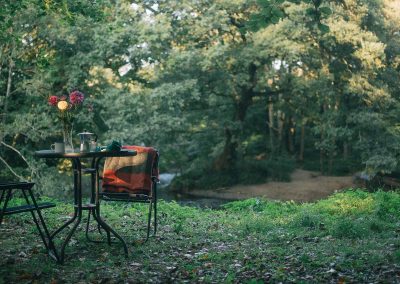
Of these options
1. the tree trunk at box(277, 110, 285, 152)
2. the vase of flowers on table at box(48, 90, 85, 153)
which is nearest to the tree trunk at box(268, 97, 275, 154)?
the tree trunk at box(277, 110, 285, 152)

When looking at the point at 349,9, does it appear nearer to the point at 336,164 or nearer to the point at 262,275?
the point at 336,164

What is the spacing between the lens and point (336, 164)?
92.9ft

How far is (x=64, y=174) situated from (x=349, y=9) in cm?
1216

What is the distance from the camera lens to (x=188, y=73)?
1973cm

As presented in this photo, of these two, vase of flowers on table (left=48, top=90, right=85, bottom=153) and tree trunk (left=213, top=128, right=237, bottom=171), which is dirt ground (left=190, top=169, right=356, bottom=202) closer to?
tree trunk (left=213, top=128, right=237, bottom=171)

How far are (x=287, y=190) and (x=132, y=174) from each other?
17.9 m

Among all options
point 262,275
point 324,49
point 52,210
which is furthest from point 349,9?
point 262,275

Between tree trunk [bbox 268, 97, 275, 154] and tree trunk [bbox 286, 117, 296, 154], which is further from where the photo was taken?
tree trunk [bbox 286, 117, 296, 154]

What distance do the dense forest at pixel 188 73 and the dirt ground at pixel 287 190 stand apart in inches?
32.6

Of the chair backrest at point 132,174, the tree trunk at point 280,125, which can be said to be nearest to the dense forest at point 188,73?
the tree trunk at point 280,125

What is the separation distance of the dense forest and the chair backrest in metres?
8.97

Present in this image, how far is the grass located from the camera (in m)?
4.68

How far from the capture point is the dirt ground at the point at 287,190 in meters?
22.8

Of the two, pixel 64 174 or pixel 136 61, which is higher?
pixel 136 61
